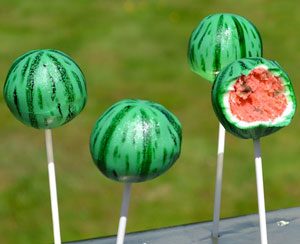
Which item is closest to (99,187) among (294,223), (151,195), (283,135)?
(151,195)

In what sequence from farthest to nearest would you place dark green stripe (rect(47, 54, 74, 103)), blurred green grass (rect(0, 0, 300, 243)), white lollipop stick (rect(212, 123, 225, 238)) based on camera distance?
blurred green grass (rect(0, 0, 300, 243)) < white lollipop stick (rect(212, 123, 225, 238)) < dark green stripe (rect(47, 54, 74, 103))

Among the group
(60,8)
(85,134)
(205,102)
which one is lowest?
(85,134)

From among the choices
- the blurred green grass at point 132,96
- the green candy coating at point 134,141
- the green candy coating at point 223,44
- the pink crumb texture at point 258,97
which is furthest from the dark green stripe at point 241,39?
the blurred green grass at point 132,96

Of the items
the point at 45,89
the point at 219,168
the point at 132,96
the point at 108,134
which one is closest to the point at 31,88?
the point at 45,89

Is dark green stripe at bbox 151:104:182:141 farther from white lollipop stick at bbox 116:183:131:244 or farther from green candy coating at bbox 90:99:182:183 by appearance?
white lollipop stick at bbox 116:183:131:244

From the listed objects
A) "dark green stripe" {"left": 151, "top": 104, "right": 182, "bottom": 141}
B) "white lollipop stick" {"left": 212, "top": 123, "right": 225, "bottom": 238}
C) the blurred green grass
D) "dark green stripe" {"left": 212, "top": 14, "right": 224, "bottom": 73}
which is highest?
the blurred green grass

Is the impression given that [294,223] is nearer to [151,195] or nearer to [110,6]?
[151,195]

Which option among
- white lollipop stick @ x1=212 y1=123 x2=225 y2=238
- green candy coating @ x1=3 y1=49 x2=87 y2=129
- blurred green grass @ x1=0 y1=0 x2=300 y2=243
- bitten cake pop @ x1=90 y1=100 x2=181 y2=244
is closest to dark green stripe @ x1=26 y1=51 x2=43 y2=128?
green candy coating @ x1=3 y1=49 x2=87 y2=129

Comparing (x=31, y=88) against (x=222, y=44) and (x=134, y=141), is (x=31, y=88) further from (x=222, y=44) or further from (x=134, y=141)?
(x=222, y=44)
